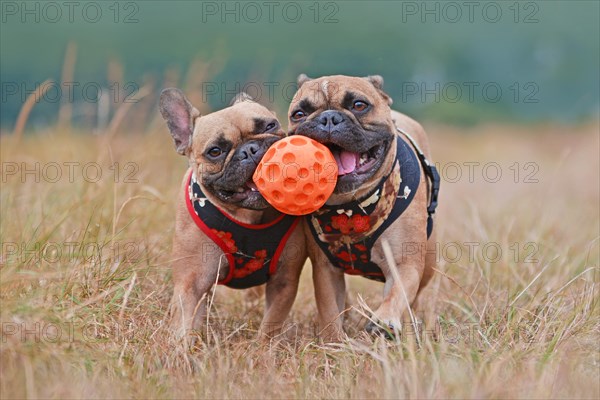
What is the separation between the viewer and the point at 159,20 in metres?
15.5

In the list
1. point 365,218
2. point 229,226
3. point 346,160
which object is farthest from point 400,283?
point 229,226

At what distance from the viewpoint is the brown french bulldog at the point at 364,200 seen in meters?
4.50

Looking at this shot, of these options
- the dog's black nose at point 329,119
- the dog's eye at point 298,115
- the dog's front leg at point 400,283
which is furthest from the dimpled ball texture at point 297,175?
the dog's front leg at point 400,283

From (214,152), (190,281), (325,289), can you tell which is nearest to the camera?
(214,152)

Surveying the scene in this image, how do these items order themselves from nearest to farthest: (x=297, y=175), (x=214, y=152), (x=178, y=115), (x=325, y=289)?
(x=297, y=175) → (x=214, y=152) → (x=325, y=289) → (x=178, y=115)

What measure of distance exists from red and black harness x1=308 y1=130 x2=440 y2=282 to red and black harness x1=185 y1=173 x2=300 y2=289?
0.65 feet

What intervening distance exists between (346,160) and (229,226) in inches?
29.9

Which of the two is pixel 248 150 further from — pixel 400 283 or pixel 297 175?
pixel 400 283

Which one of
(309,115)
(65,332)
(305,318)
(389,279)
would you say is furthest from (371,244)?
(65,332)

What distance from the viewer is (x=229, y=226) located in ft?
15.8

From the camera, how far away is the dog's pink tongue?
4.59m

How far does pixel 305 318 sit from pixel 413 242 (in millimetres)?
1323

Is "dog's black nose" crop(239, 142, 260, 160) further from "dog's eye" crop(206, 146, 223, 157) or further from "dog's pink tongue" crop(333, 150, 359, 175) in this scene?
"dog's pink tongue" crop(333, 150, 359, 175)

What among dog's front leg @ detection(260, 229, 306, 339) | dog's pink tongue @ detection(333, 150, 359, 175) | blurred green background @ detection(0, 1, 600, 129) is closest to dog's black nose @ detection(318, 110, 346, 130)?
dog's pink tongue @ detection(333, 150, 359, 175)
